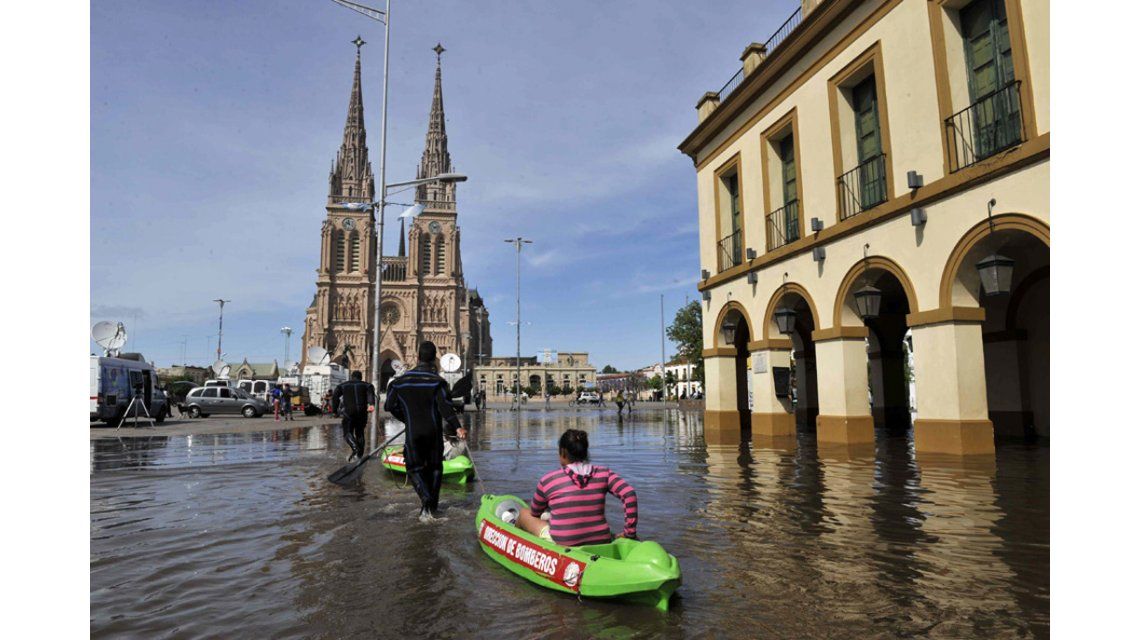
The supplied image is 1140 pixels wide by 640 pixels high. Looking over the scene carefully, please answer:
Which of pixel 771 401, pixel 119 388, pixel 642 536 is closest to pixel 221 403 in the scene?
pixel 119 388

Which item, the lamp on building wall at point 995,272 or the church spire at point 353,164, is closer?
the lamp on building wall at point 995,272

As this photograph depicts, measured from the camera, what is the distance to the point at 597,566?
13.1 feet

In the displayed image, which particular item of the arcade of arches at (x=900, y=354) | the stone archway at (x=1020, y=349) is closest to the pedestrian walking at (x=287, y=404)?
the arcade of arches at (x=900, y=354)

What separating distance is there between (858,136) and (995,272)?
507cm

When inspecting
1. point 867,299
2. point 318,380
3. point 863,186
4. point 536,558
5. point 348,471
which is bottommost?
point 348,471

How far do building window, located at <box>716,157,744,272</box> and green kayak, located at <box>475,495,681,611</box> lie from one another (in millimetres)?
14650

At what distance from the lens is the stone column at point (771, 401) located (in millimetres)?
15828

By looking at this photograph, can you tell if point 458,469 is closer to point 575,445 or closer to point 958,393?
point 575,445

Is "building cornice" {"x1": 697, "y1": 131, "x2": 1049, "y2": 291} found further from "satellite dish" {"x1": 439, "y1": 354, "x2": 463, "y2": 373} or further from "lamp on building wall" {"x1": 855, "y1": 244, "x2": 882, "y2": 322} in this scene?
"satellite dish" {"x1": 439, "y1": 354, "x2": 463, "y2": 373}

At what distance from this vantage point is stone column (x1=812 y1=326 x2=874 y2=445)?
13156 mm

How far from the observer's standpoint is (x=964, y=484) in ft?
26.5

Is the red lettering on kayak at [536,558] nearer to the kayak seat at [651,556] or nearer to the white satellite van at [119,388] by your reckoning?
the kayak seat at [651,556]

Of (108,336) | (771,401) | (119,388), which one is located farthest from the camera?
(108,336)

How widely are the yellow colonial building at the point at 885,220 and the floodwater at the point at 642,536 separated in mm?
3120
